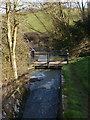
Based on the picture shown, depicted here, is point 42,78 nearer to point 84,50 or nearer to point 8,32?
point 8,32

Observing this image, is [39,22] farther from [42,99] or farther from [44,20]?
[42,99]

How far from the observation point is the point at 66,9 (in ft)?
57.5

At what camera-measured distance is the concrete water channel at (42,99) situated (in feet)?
17.4

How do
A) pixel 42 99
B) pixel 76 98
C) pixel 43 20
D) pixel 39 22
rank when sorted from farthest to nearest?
pixel 39 22 < pixel 43 20 < pixel 42 99 < pixel 76 98

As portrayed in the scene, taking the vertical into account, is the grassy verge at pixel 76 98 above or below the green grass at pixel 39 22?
below

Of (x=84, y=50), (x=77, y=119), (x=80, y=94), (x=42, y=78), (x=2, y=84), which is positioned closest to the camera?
(x=77, y=119)

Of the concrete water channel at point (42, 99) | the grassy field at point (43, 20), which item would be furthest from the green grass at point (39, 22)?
the concrete water channel at point (42, 99)

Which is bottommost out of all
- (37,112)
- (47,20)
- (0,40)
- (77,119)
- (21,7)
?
(37,112)

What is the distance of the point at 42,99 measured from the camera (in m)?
6.28

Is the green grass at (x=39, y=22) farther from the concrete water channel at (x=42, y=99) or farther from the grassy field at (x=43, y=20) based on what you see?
the concrete water channel at (x=42, y=99)

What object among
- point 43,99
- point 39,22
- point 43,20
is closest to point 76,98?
point 43,99

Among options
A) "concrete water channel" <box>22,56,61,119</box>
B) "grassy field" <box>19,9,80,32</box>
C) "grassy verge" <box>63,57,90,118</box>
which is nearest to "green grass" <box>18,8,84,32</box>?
→ "grassy field" <box>19,9,80,32</box>

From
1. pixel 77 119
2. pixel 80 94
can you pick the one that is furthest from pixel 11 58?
pixel 77 119

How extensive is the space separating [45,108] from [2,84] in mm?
1794
